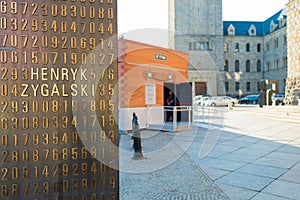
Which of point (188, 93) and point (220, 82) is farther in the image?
point (220, 82)

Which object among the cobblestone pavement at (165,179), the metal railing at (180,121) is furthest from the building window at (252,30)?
the cobblestone pavement at (165,179)

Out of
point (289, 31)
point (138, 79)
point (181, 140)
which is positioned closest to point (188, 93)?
point (138, 79)

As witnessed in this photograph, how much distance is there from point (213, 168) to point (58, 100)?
3946 mm

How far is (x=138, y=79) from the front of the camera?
11422 mm

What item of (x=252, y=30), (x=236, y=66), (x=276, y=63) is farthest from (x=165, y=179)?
(x=252, y=30)

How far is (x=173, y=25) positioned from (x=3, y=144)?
142 feet

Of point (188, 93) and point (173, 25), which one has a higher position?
point (173, 25)

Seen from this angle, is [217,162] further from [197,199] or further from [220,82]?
[220,82]

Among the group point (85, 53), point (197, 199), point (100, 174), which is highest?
point (85, 53)

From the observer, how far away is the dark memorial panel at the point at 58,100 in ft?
9.43

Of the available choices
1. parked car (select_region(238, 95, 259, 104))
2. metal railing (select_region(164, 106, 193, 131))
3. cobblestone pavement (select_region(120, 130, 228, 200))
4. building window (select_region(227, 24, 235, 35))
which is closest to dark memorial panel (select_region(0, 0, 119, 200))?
cobblestone pavement (select_region(120, 130, 228, 200))

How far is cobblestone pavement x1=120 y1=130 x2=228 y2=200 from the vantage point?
4219 millimetres

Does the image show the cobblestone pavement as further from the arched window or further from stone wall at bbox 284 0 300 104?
the arched window

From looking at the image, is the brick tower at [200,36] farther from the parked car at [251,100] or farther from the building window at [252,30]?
the building window at [252,30]
